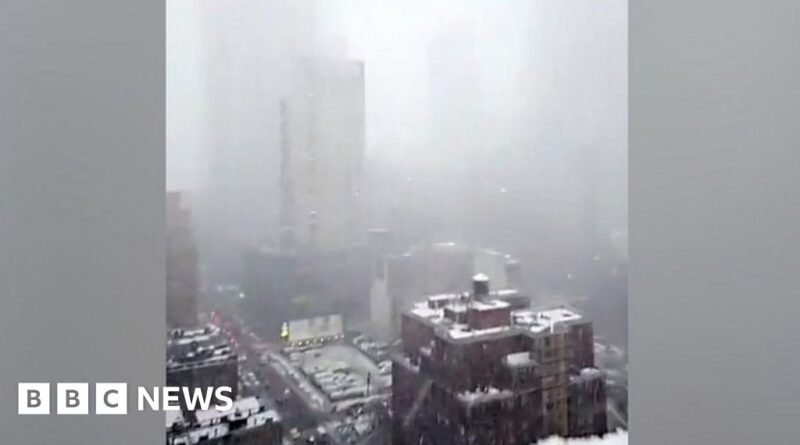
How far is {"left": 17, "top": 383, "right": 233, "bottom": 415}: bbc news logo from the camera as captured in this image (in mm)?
1334

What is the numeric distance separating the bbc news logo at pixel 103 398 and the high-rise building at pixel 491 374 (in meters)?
0.40

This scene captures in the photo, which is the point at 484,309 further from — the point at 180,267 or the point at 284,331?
the point at 180,267

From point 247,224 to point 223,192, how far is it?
0.08 metres

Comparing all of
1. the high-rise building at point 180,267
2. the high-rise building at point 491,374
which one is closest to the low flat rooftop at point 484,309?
the high-rise building at point 491,374

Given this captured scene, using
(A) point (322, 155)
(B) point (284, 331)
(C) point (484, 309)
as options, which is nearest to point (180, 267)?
(B) point (284, 331)

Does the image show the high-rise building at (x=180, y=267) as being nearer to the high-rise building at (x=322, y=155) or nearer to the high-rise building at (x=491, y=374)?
the high-rise building at (x=322, y=155)

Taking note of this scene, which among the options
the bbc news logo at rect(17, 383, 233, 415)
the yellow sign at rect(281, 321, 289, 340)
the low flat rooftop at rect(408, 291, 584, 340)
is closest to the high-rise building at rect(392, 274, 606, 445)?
the low flat rooftop at rect(408, 291, 584, 340)

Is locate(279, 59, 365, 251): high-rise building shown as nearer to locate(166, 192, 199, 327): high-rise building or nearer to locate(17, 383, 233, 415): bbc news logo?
locate(166, 192, 199, 327): high-rise building

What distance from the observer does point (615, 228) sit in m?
1.46

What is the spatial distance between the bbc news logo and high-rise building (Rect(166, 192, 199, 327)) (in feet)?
0.42

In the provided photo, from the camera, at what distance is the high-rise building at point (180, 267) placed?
4.48ft

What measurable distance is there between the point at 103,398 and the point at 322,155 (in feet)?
1.98

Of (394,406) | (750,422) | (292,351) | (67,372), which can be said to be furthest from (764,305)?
(67,372)

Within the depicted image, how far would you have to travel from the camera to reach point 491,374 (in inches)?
56.8
